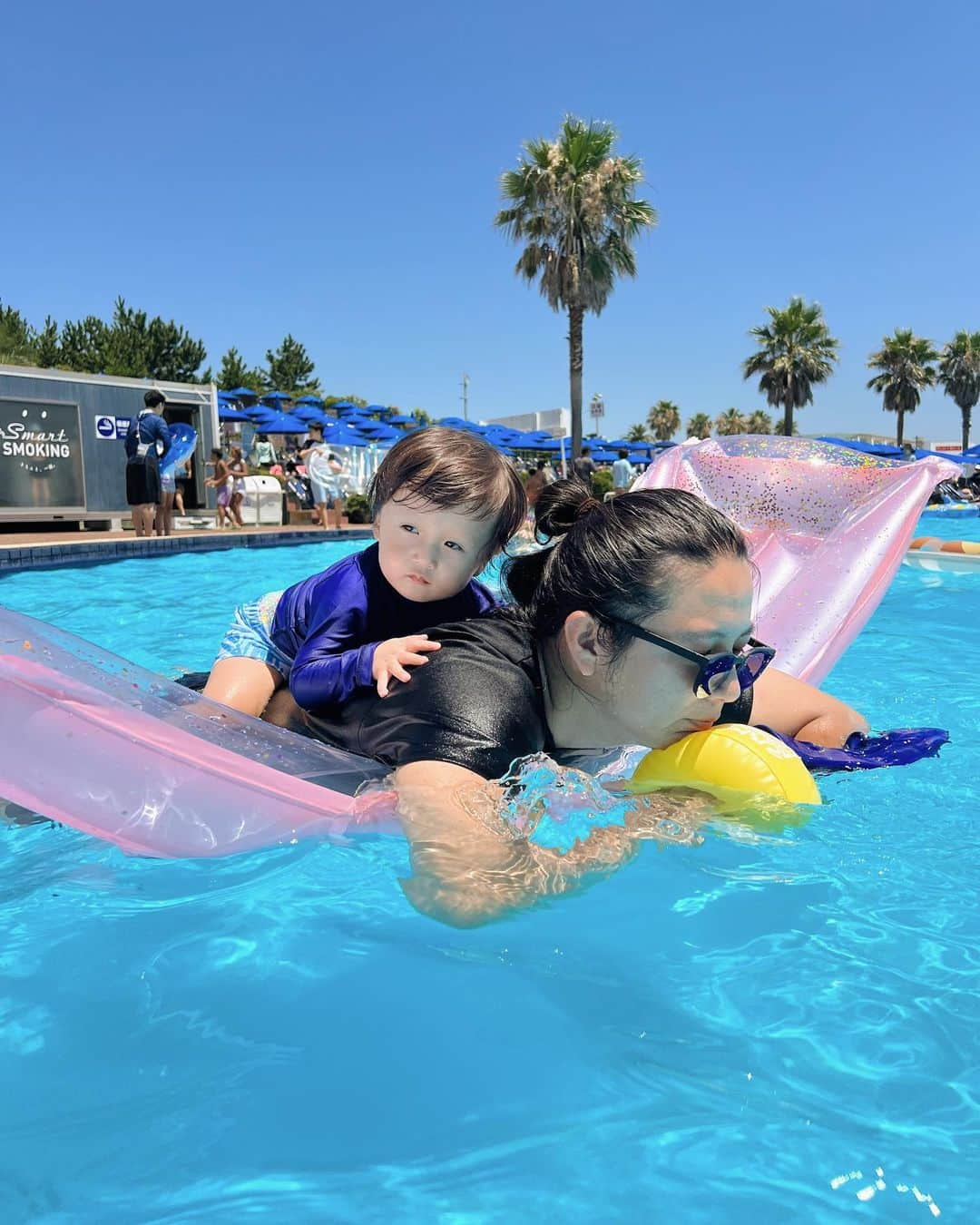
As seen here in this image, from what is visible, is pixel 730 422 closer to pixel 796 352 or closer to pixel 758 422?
pixel 758 422

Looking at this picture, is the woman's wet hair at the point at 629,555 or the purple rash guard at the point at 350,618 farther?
the purple rash guard at the point at 350,618

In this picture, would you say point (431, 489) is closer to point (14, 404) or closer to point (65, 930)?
point (65, 930)

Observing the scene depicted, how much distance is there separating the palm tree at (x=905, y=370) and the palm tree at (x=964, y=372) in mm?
1426

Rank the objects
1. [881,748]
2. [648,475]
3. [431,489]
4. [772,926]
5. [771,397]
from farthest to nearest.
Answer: [771,397] → [648,475] → [881,748] → [431,489] → [772,926]

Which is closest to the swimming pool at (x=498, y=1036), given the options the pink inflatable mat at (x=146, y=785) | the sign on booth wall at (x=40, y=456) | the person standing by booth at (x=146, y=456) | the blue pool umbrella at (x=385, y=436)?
the pink inflatable mat at (x=146, y=785)

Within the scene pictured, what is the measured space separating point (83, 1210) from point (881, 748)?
7.22 feet

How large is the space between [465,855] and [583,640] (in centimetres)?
47

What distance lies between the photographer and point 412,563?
2107mm

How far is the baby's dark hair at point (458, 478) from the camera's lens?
204cm

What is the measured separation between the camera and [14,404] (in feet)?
42.4

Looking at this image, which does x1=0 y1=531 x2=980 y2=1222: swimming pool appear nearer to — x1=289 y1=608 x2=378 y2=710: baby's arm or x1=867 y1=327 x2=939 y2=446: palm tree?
x1=289 y1=608 x2=378 y2=710: baby's arm

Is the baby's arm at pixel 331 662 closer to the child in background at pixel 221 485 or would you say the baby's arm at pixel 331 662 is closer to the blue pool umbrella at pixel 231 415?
the child in background at pixel 221 485

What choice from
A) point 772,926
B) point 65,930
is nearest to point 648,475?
point 772,926

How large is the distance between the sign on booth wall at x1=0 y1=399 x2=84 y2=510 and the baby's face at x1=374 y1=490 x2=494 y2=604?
41.5 feet
